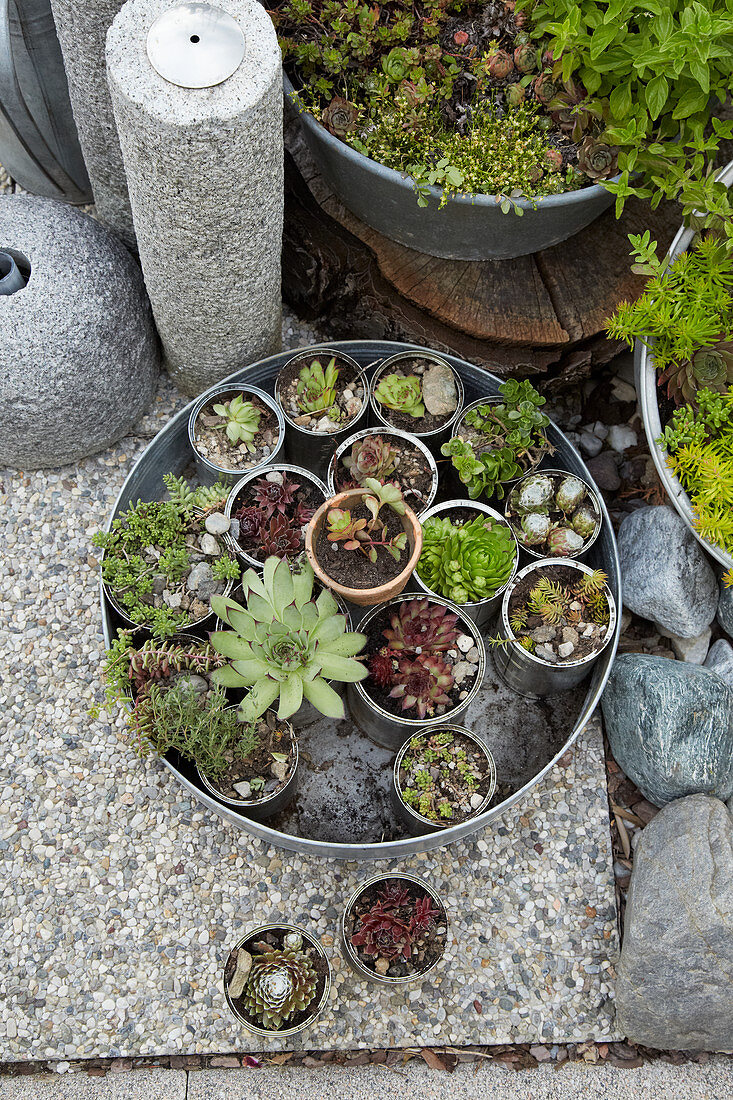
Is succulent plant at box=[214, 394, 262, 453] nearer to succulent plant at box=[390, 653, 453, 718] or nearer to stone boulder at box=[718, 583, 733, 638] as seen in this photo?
succulent plant at box=[390, 653, 453, 718]

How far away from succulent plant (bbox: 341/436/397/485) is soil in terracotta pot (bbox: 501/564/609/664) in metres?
0.51

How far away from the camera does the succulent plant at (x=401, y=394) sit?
2510mm

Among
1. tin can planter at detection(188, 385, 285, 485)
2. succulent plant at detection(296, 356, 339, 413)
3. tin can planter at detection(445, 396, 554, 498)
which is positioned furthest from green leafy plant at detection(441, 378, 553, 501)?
tin can planter at detection(188, 385, 285, 485)

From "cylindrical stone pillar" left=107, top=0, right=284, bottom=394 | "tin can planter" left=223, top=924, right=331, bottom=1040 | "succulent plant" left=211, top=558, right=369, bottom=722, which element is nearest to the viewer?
"cylindrical stone pillar" left=107, top=0, right=284, bottom=394

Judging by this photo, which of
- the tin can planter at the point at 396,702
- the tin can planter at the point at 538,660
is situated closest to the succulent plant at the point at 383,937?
the tin can planter at the point at 396,702

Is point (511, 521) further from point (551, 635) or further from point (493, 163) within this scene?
point (493, 163)

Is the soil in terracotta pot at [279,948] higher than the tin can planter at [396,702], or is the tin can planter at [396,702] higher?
the tin can planter at [396,702]

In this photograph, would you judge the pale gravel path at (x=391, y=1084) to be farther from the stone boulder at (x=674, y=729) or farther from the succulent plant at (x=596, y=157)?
→ the succulent plant at (x=596, y=157)

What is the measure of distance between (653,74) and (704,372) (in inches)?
29.3

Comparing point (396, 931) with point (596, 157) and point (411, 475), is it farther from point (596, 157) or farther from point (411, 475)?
point (596, 157)

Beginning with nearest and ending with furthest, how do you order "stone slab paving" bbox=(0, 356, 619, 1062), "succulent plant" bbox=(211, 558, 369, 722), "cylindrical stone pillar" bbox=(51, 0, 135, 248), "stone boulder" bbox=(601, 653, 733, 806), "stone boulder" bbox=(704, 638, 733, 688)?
1. "succulent plant" bbox=(211, 558, 369, 722)
2. "cylindrical stone pillar" bbox=(51, 0, 135, 248)
3. "stone slab paving" bbox=(0, 356, 619, 1062)
4. "stone boulder" bbox=(601, 653, 733, 806)
5. "stone boulder" bbox=(704, 638, 733, 688)

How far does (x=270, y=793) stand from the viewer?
7.38 feet

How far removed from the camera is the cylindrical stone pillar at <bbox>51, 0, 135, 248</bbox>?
2078mm

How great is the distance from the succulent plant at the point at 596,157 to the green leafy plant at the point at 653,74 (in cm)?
4
